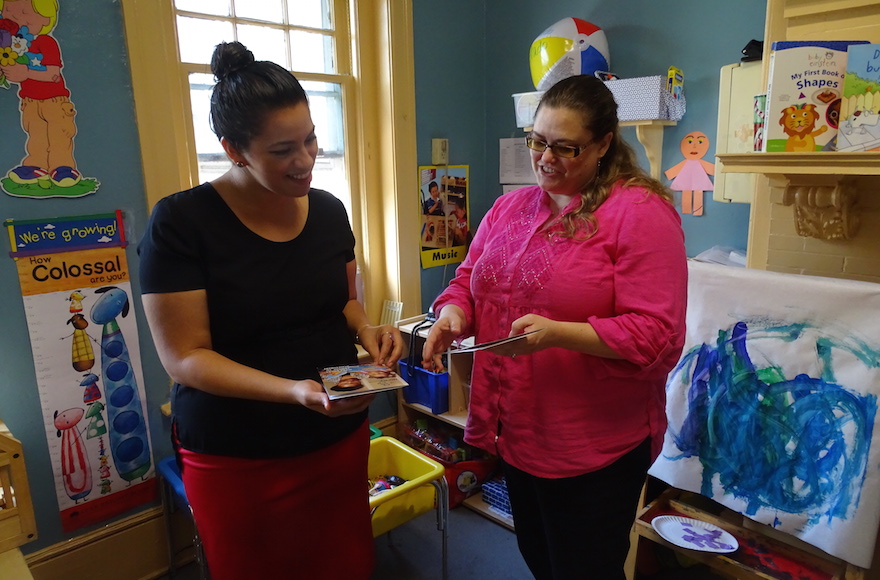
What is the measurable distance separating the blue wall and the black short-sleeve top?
57.7 inches

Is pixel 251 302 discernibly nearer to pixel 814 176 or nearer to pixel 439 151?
pixel 814 176

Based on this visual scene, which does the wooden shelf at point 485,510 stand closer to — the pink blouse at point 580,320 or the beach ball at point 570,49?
the pink blouse at point 580,320

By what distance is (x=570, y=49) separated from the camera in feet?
7.12

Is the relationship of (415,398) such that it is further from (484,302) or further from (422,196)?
(484,302)

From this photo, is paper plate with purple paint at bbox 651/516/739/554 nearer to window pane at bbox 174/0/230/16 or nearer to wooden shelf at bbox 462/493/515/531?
wooden shelf at bbox 462/493/515/531

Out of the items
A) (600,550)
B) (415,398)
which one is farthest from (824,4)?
(415,398)

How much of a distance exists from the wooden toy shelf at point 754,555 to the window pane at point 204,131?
6.06 ft

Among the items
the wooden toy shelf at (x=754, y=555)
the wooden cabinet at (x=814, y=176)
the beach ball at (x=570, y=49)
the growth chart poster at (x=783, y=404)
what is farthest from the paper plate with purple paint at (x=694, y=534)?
the beach ball at (x=570, y=49)

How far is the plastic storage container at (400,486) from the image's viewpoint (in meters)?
1.84

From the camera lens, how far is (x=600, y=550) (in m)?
1.24

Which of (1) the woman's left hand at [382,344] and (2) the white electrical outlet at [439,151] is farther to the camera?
(2) the white electrical outlet at [439,151]

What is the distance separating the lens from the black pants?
1213mm

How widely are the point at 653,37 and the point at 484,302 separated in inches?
57.3

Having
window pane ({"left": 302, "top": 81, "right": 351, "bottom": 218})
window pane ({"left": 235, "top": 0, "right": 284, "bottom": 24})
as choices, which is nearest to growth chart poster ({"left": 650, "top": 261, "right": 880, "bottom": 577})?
window pane ({"left": 302, "top": 81, "right": 351, "bottom": 218})
